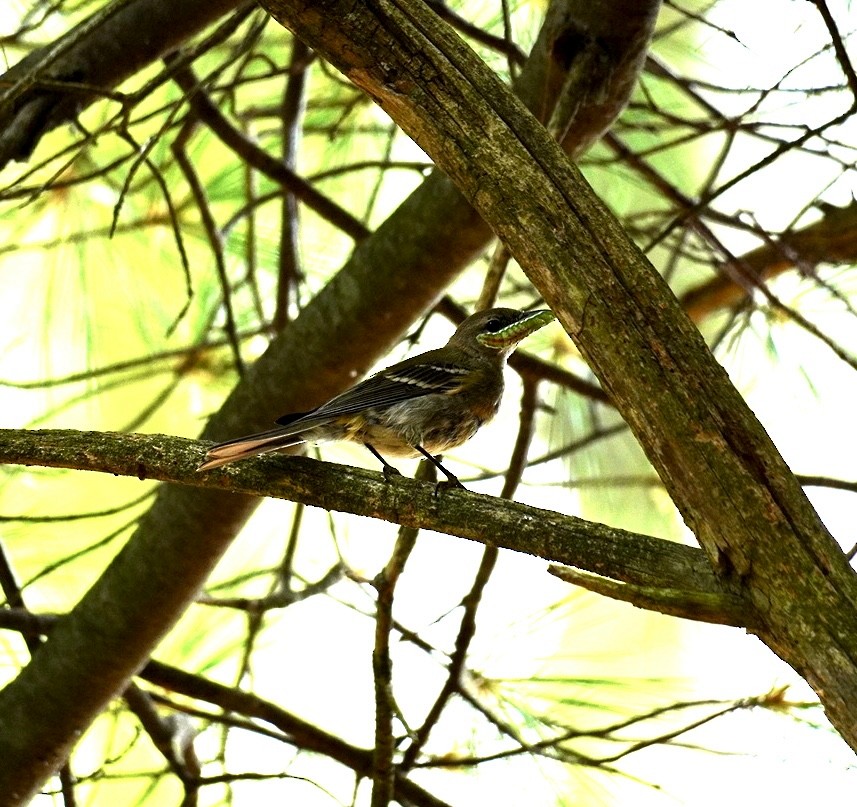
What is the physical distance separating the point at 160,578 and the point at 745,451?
1.75 metres

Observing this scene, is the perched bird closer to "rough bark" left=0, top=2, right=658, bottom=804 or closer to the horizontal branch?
"rough bark" left=0, top=2, right=658, bottom=804

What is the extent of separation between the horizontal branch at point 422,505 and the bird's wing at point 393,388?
1.23ft

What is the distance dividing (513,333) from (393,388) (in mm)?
338

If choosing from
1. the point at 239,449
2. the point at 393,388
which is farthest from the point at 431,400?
the point at 239,449

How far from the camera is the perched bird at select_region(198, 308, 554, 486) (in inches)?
105

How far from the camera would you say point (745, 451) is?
1682 millimetres

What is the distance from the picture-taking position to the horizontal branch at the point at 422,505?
1.69 meters

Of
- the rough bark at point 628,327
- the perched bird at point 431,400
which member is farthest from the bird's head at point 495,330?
the rough bark at point 628,327

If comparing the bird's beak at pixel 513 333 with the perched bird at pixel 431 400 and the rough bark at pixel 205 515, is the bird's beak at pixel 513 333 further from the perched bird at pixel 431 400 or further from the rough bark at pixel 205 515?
the rough bark at pixel 205 515

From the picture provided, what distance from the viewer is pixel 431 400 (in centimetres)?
279

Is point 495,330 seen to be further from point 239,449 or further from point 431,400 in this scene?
point 239,449

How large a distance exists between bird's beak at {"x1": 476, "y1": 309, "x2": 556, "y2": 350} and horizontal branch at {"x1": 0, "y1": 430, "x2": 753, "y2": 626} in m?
0.81

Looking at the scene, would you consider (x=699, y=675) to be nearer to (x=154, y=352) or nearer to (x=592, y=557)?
(x=592, y=557)

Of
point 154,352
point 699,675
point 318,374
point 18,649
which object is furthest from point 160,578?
point 699,675
